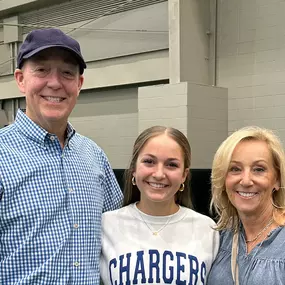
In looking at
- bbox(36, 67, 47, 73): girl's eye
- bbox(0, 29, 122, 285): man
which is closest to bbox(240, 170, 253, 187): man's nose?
bbox(0, 29, 122, 285): man

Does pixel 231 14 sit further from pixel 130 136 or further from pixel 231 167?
pixel 231 167

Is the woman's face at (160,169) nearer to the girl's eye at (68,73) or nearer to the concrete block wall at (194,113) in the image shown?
the girl's eye at (68,73)

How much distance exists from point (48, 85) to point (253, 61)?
133 inches

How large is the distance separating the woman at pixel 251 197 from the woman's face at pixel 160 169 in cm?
15

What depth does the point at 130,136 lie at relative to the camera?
523 cm

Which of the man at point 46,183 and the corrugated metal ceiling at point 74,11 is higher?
the corrugated metal ceiling at point 74,11

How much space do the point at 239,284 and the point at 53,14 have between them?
545 centimetres

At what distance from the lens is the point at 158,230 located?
1.57 m

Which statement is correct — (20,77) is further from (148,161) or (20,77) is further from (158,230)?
(158,230)

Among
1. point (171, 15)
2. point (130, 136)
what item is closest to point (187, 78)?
point (171, 15)

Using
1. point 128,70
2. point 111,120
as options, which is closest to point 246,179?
point 128,70

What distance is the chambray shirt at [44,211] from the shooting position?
48.8 inches

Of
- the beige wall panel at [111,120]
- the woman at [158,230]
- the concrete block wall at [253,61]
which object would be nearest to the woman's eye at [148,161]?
the woman at [158,230]

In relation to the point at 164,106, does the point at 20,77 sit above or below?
below
